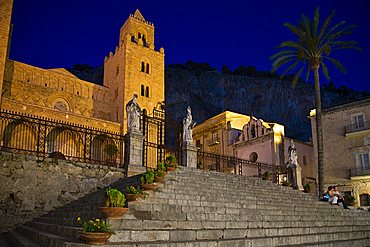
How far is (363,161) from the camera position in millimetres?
31078

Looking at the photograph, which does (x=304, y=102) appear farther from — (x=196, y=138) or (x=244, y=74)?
(x=196, y=138)

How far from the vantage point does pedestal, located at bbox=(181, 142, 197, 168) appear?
1811 cm

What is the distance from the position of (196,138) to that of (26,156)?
108 ft

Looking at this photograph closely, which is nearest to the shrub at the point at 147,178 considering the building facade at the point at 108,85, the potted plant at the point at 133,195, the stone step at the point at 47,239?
the potted plant at the point at 133,195

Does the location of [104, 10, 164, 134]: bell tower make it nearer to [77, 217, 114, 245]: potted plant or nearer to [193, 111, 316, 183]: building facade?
[193, 111, 316, 183]: building facade

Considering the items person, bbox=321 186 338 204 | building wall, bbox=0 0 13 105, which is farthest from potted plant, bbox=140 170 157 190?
building wall, bbox=0 0 13 105

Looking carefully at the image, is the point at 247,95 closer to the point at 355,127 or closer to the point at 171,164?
the point at 355,127

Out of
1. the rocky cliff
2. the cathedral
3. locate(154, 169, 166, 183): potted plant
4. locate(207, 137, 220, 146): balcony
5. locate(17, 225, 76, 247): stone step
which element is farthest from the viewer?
the rocky cliff

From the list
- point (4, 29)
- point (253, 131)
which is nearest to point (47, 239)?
point (4, 29)

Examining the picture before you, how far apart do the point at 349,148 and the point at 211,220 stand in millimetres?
26926

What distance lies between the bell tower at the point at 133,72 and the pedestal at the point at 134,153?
27075mm

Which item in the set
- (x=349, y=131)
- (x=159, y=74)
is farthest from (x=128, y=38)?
(x=349, y=131)

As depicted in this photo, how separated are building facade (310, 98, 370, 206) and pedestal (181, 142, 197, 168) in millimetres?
19739

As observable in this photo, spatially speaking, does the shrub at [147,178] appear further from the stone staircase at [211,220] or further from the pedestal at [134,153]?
the pedestal at [134,153]
